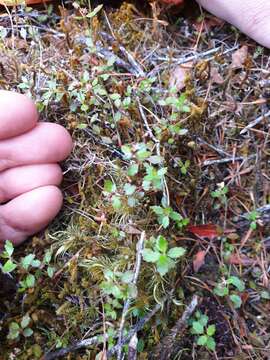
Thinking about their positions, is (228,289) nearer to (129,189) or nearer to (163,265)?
(163,265)

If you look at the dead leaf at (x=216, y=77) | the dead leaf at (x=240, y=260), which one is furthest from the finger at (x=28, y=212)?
the dead leaf at (x=216, y=77)

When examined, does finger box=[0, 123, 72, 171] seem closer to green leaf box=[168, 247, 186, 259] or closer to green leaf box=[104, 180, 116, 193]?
green leaf box=[104, 180, 116, 193]

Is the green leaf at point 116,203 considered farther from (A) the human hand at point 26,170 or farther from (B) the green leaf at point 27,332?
(B) the green leaf at point 27,332

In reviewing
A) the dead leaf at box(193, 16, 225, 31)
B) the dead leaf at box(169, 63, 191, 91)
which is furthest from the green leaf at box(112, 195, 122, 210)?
the dead leaf at box(193, 16, 225, 31)

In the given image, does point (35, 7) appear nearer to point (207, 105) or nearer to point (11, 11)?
point (11, 11)

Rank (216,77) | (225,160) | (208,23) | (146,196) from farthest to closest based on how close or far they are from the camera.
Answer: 1. (208,23)
2. (216,77)
3. (225,160)
4. (146,196)

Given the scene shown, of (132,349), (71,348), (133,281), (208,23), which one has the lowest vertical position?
(71,348)

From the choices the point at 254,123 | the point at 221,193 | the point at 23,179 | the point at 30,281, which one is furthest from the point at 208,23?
the point at 30,281
